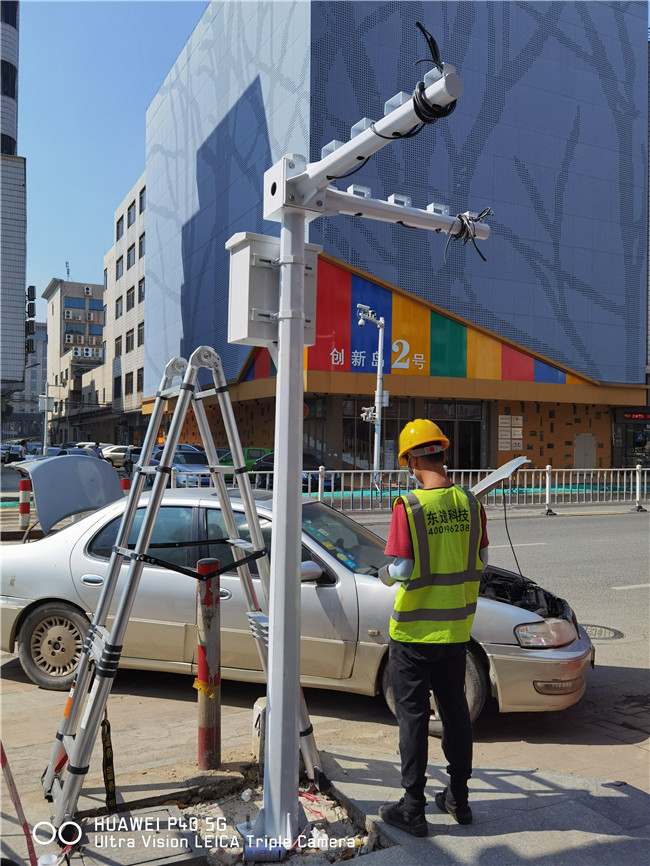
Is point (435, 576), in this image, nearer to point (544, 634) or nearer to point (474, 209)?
point (544, 634)

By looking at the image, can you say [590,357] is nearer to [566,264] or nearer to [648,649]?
[566,264]

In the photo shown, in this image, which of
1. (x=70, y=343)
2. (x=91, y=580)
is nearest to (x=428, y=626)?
(x=91, y=580)

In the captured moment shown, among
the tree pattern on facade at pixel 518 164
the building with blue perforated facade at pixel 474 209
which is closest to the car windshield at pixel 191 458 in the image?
the building with blue perforated facade at pixel 474 209

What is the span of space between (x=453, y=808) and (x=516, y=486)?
18.1 meters

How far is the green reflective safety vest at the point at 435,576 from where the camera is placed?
3541 mm

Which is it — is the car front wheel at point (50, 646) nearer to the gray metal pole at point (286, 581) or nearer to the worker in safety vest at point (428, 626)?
the gray metal pole at point (286, 581)

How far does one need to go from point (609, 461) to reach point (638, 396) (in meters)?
3.73

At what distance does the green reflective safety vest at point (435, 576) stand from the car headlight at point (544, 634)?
5.28 ft

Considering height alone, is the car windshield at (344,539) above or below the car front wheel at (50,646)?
above

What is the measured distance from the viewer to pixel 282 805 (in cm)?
341

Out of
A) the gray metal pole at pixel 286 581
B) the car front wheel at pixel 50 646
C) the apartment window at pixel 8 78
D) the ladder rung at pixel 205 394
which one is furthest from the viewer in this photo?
the apartment window at pixel 8 78

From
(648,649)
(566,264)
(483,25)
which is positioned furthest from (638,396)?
(648,649)

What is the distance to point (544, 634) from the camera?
5.11 metres

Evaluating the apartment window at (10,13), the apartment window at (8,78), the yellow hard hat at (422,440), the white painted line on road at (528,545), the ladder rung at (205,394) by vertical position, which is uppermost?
the apartment window at (10,13)
